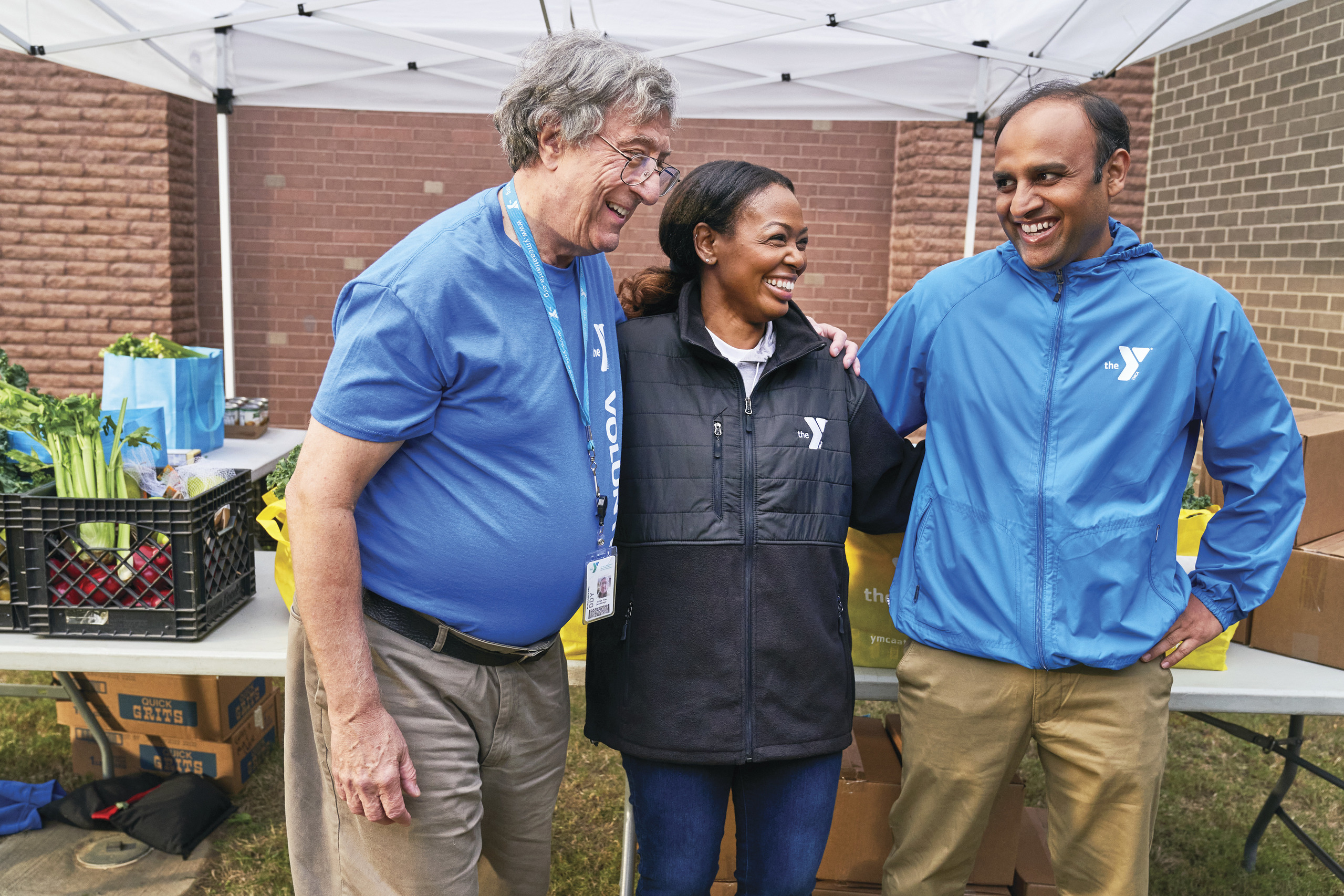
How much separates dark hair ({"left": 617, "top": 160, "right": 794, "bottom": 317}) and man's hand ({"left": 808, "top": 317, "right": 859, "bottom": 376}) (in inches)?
10.9

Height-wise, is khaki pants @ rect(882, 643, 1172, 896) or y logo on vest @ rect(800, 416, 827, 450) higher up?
y logo on vest @ rect(800, 416, 827, 450)

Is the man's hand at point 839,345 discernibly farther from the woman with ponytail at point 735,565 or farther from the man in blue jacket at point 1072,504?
the man in blue jacket at point 1072,504

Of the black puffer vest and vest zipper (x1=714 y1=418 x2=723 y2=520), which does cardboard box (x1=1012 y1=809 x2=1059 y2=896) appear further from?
vest zipper (x1=714 y1=418 x2=723 y2=520)

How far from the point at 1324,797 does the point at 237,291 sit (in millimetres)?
7124

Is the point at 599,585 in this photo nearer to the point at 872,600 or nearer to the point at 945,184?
the point at 872,600

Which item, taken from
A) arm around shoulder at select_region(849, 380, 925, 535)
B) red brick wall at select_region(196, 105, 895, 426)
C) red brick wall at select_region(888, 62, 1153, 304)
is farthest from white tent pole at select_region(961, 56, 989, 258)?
arm around shoulder at select_region(849, 380, 925, 535)

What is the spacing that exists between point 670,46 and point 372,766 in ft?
12.4

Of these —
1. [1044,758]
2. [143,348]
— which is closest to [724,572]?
[1044,758]

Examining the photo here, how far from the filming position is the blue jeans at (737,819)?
6.00 ft

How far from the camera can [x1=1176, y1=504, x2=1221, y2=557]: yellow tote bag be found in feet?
7.63

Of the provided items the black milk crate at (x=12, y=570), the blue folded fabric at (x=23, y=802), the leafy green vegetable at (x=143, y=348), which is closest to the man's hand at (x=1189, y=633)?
the black milk crate at (x=12, y=570)

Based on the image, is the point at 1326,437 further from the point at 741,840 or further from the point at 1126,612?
the point at 741,840

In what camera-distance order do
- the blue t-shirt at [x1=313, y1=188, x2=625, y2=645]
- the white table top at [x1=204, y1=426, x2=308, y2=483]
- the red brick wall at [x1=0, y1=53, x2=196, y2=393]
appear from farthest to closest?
the red brick wall at [x1=0, y1=53, x2=196, y2=393] < the white table top at [x1=204, y1=426, x2=308, y2=483] < the blue t-shirt at [x1=313, y1=188, x2=625, y2=645]

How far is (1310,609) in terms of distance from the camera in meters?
2.58
